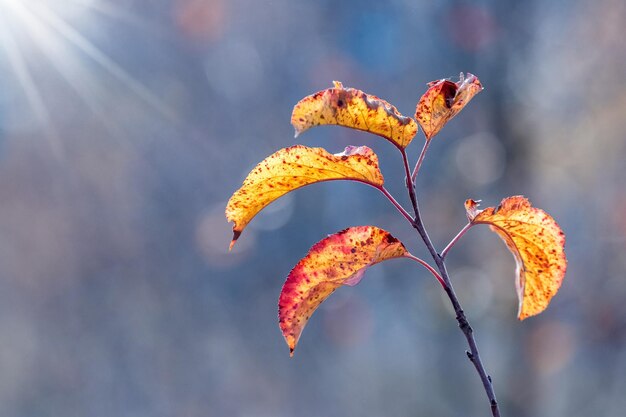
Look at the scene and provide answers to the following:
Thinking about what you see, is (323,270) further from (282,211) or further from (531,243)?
(282,211)

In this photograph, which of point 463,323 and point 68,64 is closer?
point 463,323

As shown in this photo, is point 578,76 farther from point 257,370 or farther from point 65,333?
point 65,333

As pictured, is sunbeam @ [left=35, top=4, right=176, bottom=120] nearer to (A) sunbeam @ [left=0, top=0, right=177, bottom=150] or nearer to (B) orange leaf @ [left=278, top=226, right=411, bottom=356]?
(A) sunbeam @ [left=0, top=0, right=177, bottom=150]

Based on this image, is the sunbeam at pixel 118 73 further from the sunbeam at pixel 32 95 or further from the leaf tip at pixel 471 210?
the leaf tip at pixel 471 210

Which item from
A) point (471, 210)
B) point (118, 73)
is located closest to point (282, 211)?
point (118, 73)

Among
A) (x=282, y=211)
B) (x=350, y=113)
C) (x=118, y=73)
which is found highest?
(x=118, y=73)

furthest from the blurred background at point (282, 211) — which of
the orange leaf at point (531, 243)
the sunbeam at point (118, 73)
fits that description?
the orange leaf at point (531, 243)
